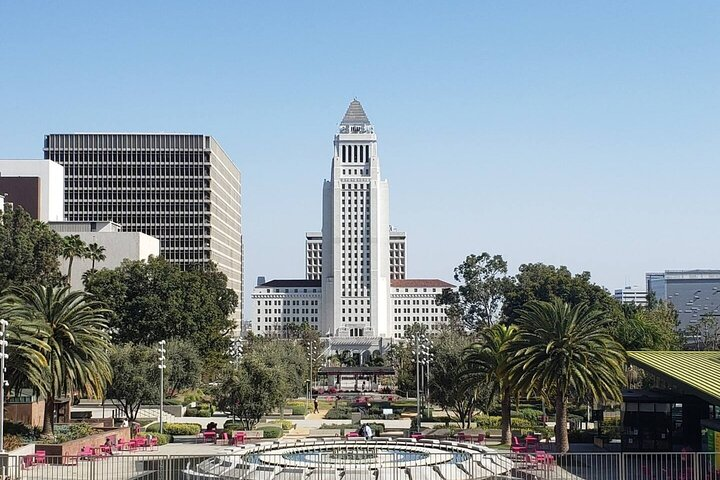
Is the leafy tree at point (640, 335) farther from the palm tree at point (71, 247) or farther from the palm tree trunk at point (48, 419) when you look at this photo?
the palm tree at point (71, 247)

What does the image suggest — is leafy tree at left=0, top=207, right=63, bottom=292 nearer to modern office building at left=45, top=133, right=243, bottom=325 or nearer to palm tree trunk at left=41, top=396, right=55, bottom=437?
palm tree trunk at left=41, top=396, right=55, bottom=437

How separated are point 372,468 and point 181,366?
42715 mm

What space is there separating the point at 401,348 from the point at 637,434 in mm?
74157

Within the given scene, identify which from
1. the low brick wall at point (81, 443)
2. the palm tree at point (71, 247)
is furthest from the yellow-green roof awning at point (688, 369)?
the palm tree at point (71, 247)

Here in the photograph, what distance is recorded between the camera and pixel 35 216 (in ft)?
428

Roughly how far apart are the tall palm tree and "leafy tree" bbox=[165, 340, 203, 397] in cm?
2616

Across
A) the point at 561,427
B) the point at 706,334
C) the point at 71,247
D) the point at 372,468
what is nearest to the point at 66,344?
the point at 372,468

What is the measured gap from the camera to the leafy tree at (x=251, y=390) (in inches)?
2292

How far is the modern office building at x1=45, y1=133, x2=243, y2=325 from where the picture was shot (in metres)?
154

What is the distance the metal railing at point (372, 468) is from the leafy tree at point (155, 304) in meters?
47.1

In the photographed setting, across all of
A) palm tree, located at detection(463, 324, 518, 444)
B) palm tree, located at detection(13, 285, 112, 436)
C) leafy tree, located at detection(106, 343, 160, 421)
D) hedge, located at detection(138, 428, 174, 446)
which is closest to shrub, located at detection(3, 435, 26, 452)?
palm tree, located at detection(13, 285, 112, 436)

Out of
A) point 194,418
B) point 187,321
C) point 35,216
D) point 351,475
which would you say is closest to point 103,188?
point 35,216

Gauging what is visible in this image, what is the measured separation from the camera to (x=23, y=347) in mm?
44906

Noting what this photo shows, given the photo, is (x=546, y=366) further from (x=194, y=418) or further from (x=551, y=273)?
(x=551, y=273)
